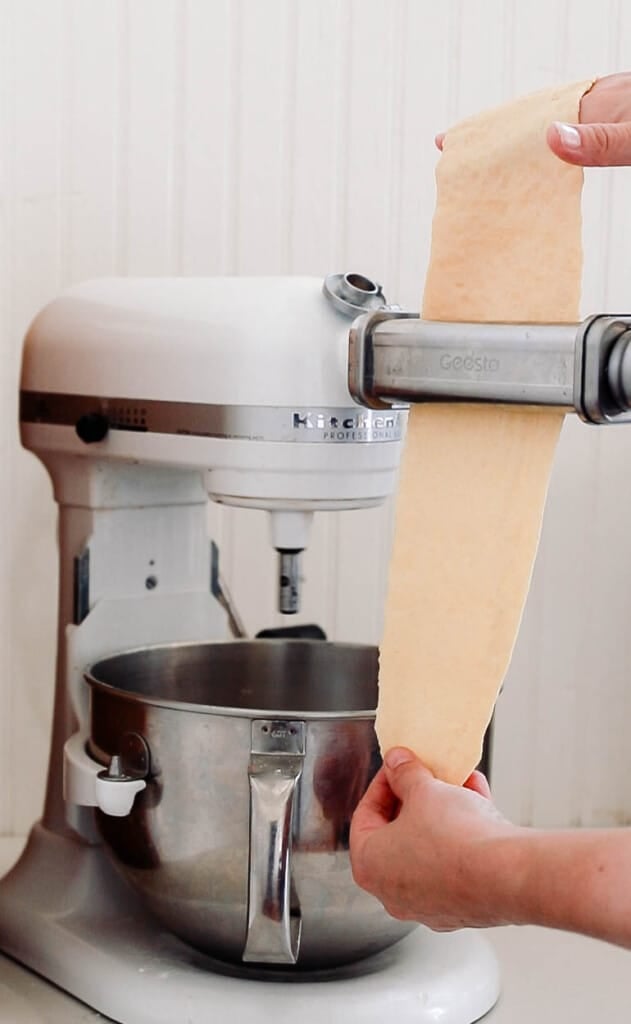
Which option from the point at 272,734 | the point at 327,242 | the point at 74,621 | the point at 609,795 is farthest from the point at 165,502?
the point at 609,795

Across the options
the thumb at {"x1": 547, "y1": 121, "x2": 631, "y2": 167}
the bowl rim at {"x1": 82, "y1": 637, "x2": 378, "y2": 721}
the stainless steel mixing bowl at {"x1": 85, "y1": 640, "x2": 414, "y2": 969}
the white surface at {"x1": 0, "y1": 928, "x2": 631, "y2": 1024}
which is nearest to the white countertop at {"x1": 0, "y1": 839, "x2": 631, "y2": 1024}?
the white surface at {"x1": 0, "y1": 928, "x2": 631, "y2": 1024}

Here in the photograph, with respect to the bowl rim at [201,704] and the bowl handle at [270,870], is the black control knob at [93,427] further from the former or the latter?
the bowl handle at [270,870]

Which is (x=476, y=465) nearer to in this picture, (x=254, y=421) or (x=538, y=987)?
(x=254, y=421)

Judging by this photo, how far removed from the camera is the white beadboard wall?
4.48 ft

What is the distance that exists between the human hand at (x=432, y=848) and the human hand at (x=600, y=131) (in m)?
0.32

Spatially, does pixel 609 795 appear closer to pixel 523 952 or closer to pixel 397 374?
pixel 523 952

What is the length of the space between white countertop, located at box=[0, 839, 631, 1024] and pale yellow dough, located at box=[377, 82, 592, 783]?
1.10ft

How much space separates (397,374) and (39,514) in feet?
2.31

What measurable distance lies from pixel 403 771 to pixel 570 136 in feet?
1.14

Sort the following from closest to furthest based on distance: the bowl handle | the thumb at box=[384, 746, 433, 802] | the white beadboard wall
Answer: the thumb at box=[384, 746, 433, 802], the bowl handle, the white beadboard wall

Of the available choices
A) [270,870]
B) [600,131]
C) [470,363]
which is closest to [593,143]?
[600,131]

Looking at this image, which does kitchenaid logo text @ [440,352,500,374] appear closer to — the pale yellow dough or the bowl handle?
the pale yellow dough

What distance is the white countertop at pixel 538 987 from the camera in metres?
1.01

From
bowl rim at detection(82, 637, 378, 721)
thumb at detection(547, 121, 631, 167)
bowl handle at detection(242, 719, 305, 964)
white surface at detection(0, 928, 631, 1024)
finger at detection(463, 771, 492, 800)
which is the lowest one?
white surface at detection(0, 928, 631, 1024)
